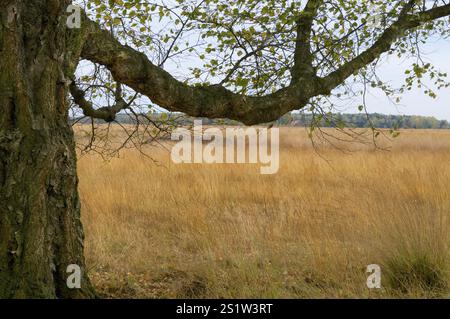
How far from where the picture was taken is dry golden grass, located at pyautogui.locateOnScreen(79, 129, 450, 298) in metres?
4.06

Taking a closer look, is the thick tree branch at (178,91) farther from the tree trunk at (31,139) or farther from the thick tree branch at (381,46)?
the tree trunk at (31,139)

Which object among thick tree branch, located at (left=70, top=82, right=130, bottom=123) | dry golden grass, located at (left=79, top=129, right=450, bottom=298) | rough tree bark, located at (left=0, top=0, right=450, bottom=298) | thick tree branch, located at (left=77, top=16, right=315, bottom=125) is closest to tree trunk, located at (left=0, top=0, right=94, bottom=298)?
rough tree bark, located at (left=0, top=0, right=450, bottom=298)

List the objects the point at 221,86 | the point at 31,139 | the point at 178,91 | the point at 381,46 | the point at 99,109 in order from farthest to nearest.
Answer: the point at 381,46 < the point at 99,109 < the point at 221,86 < the point at 178,91 < the point at 31,139

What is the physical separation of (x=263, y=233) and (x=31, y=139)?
3573 millimetres

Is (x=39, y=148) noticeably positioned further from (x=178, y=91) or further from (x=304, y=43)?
(x=304, y=43)

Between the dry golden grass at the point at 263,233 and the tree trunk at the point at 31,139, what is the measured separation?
139 centimetres

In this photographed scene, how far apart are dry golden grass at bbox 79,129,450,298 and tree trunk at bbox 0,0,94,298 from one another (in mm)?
1387

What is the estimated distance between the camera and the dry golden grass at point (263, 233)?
13.3 feet

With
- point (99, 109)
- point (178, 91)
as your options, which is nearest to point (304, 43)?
point (178, 91)

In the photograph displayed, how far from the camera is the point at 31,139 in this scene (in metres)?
2.68

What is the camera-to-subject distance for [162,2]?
425 centimetres
